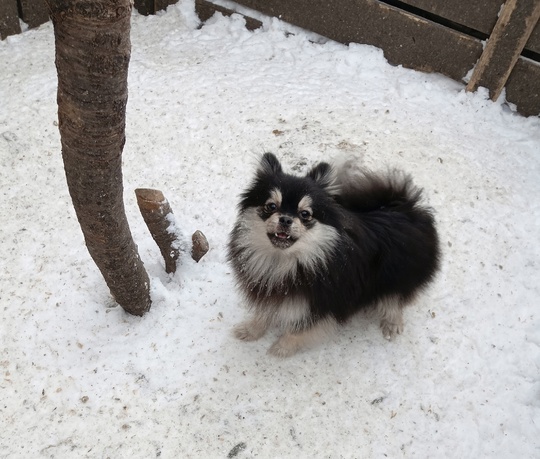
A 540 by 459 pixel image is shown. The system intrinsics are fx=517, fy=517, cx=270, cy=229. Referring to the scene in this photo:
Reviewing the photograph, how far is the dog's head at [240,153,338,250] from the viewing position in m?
2.43

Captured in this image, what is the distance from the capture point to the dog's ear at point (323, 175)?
8.60 feet

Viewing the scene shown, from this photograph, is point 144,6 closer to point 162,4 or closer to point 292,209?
point 162,4

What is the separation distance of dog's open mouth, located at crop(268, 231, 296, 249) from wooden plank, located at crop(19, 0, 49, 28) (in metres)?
3.83

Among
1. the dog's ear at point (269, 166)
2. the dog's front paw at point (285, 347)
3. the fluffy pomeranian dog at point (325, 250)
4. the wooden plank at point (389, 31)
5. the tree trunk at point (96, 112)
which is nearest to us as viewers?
the tree trunk at point (96, 112)

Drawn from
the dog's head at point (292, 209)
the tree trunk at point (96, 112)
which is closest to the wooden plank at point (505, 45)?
the dog's head at point (292, 209)

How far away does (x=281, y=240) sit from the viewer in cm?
246

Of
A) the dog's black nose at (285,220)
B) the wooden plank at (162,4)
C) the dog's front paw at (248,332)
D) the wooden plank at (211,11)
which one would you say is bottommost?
the dog's front paw at (248,332)

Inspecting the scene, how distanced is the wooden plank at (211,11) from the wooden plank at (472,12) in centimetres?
147

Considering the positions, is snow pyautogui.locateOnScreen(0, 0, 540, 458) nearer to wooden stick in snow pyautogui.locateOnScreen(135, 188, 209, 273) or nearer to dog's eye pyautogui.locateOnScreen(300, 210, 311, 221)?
wooden stick in snow pyautogui.locateOnScreen(135, 188, 209, 273)

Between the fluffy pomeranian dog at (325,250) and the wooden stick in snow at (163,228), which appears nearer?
the fluffy pomeranian dog at (325,250)

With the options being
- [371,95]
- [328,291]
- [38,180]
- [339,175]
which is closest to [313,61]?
[371,95]

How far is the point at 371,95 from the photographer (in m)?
4.76

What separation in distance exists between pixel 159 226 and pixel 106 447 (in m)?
1.21

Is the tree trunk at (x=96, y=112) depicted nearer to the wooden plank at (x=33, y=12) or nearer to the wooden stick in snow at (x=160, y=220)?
the wooden stick in snow at (x=160, y=220)
